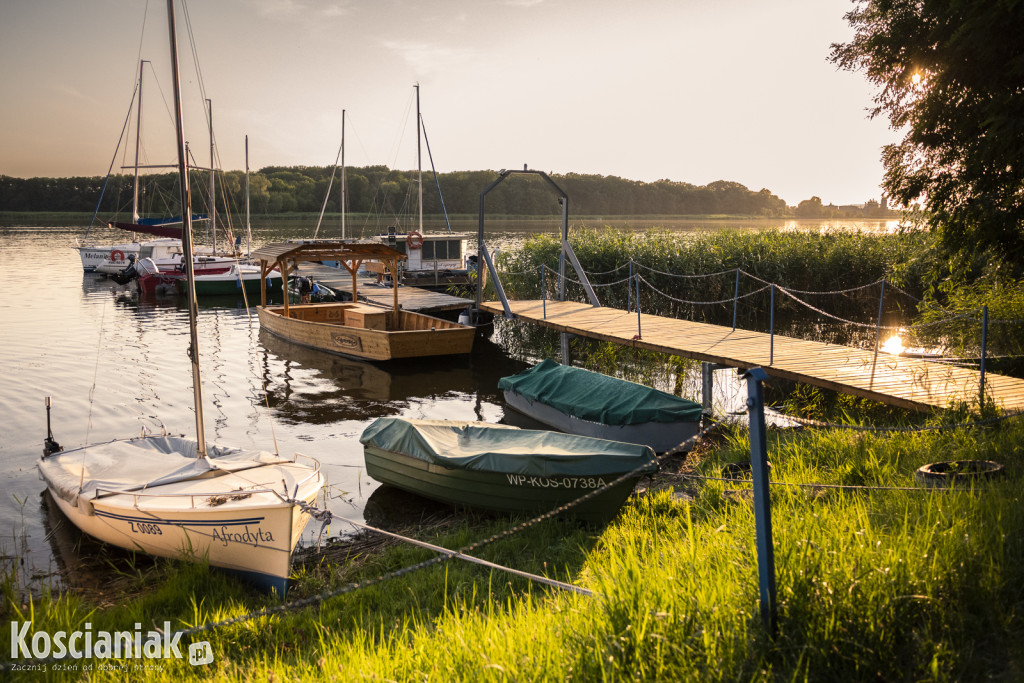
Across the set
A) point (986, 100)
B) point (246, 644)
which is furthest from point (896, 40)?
point (246, 644)

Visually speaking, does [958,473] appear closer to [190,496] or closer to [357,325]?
[190,496]

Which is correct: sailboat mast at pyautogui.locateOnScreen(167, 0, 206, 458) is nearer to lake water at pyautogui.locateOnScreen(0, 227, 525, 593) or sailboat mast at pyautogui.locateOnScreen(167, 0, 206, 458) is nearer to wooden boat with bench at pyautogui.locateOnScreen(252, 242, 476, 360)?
lake water at pyautogui.locateOnScreen(0, 227, 525, 593)

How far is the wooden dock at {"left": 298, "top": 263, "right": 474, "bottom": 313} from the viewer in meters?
26.6

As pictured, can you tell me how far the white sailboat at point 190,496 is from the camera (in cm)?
745

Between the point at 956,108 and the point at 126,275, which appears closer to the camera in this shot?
the point at 956,108

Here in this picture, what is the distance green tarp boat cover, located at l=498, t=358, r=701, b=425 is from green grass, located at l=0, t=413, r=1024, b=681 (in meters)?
4.37

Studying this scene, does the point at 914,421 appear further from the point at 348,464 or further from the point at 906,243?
the point at 906,243

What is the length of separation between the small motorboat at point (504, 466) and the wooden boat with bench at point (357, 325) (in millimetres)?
9572

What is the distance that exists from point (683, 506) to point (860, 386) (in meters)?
4.08

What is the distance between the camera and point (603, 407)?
12.7m

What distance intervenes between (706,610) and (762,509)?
29.3 inches

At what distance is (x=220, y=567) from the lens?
7844 mm

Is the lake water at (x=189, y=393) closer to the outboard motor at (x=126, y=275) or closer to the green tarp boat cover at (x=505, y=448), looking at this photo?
the green tarp boat cover at (x=505, y=448)

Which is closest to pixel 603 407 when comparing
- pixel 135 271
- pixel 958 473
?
pixel 958 473
